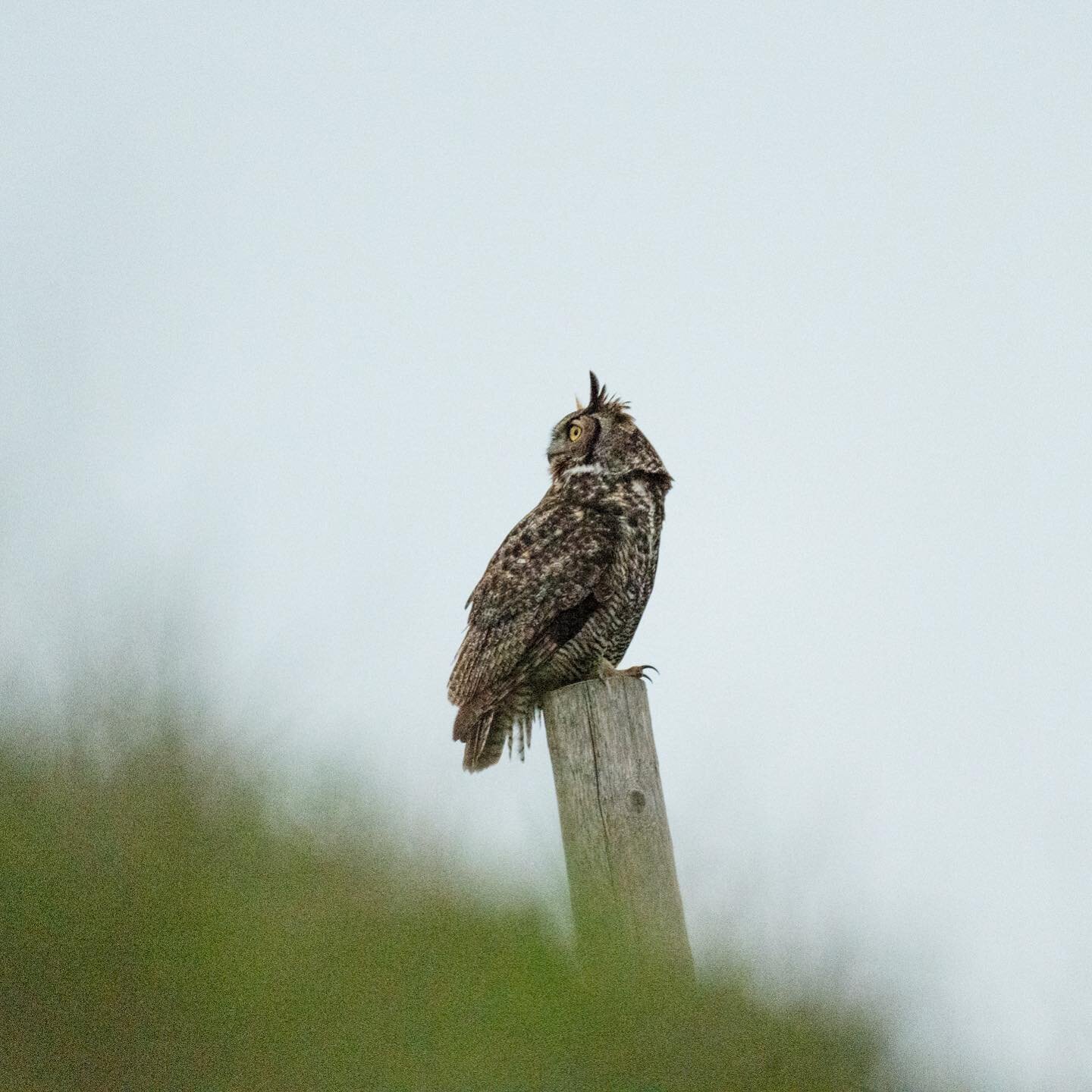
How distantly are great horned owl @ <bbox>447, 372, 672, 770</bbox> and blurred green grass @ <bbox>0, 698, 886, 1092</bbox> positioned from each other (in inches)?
80.4

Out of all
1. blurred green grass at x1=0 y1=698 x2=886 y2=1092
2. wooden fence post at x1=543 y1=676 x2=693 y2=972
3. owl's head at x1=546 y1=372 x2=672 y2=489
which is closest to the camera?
blurred green grass at x1=0 y1=698 x2=886 y2=1092

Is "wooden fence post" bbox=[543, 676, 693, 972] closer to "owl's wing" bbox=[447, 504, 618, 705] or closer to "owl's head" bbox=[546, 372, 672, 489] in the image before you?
"owl's wing" bbox=[447, 504, 618, 705]

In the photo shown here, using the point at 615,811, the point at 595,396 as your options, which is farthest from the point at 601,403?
the point at 615,811

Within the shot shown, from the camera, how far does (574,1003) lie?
213cm

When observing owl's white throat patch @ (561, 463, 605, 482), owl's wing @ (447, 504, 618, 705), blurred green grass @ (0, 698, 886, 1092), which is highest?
owl's white throat patch @ (561, 463, 605, 482)

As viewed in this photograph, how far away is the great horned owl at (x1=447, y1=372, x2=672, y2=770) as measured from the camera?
14.6ft

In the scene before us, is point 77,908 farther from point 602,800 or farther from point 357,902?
point 602,800

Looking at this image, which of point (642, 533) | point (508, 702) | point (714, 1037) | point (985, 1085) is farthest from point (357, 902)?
point (642, 533)

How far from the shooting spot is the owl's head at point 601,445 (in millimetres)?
4977

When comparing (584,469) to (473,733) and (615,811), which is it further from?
(615,811)

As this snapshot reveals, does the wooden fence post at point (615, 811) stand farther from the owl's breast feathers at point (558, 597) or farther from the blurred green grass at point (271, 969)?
the owl's breast feathers at point (558, 597)

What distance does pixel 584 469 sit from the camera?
16.5 ft

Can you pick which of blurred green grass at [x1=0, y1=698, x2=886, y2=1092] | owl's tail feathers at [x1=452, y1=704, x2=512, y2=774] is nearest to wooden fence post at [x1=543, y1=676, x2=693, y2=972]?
blurred green grass at [x1=0, y1=698, x2=886, y2=1092]

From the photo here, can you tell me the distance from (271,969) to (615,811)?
1.48m
